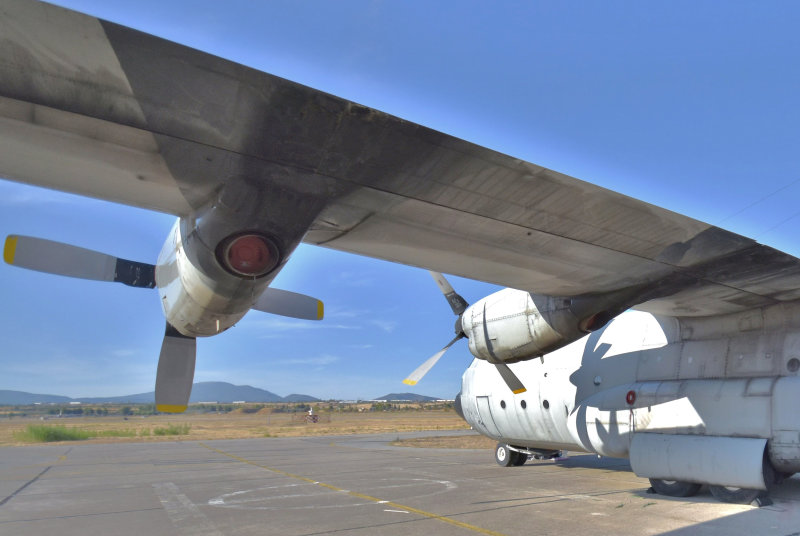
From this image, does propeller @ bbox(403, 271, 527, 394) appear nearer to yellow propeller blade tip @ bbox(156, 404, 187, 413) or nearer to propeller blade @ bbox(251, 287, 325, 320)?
propeller blade @ bbox(251, 287, 325, 320)

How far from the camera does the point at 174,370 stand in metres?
8.65

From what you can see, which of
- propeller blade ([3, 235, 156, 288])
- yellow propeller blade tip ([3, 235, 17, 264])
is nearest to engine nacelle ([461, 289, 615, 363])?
propeller blade ([3, 235, 156, 288])

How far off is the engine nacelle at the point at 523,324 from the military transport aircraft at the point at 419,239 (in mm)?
34

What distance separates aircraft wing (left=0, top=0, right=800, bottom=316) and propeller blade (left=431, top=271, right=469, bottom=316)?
4.20 metres

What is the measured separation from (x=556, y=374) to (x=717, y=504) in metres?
4.35

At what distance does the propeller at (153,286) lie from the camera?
7586 mm

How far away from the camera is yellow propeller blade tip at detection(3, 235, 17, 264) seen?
22.2 ft

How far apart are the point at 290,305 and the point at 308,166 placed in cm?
480

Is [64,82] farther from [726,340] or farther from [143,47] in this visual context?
[726,340]

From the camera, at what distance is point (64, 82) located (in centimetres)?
349

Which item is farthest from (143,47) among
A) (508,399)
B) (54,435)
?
(54,435)

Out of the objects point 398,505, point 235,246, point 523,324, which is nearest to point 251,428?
point 398,505

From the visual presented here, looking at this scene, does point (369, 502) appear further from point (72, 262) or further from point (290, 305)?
point (72, 262)

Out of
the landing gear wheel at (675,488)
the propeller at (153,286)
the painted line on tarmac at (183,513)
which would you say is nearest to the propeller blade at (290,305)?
the propeller at (153,286)
